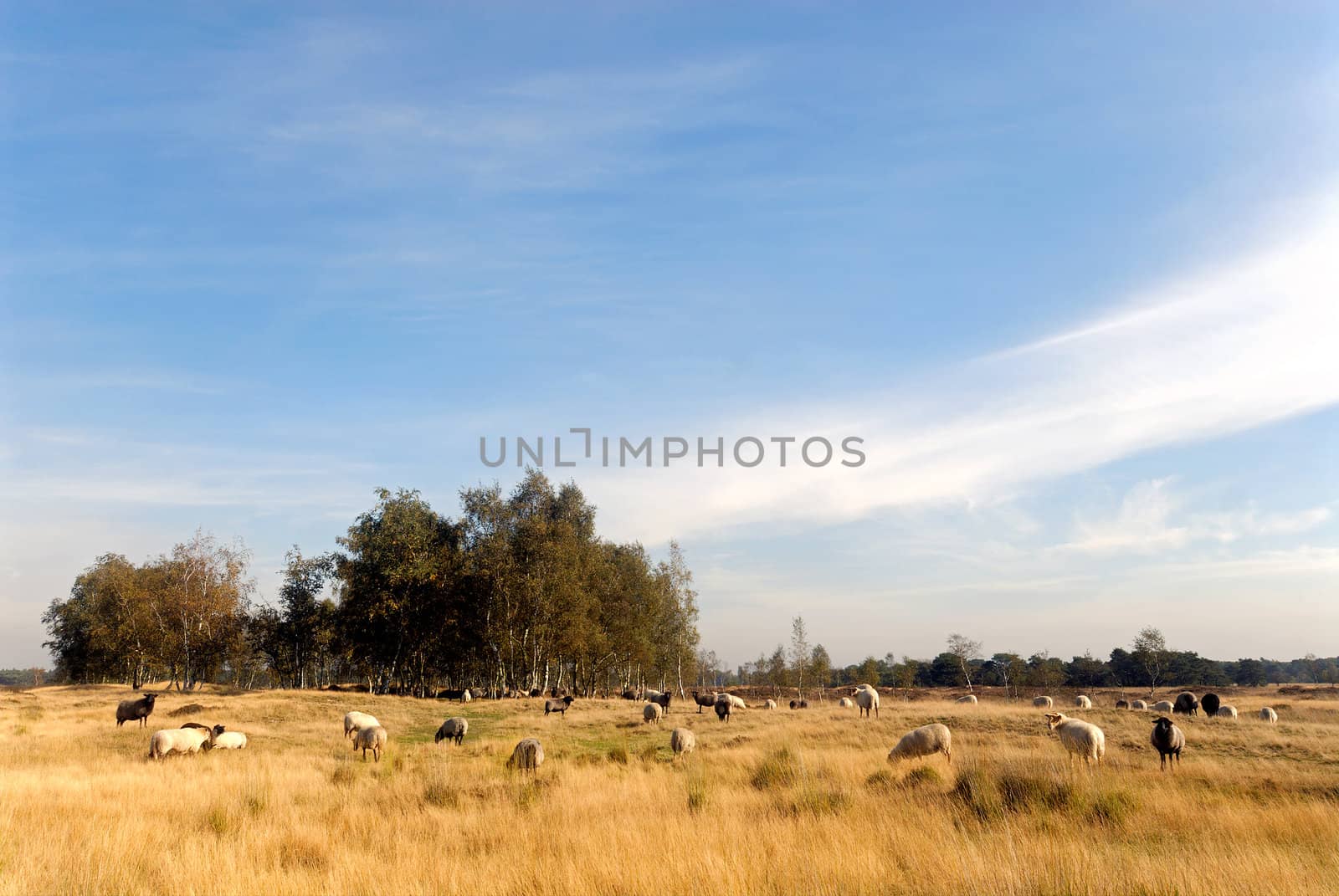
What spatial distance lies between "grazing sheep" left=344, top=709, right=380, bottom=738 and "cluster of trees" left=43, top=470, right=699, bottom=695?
24.3m

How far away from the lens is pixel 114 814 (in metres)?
11.4

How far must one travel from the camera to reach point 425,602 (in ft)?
166

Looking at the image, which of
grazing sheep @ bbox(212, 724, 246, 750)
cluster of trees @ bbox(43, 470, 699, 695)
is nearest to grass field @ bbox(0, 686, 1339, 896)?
grazing sheep @ bbox(212, 724, 246, 750)

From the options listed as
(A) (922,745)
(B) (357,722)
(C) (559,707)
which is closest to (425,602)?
(C) (559,707)

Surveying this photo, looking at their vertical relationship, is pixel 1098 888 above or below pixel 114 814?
above

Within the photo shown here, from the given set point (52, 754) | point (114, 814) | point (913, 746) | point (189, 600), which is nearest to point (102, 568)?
point (189, 600)

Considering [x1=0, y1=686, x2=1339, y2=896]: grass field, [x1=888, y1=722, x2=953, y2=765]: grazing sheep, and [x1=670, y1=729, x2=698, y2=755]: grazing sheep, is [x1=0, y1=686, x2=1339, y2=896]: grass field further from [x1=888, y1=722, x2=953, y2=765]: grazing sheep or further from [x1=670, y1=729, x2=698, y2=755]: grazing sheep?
[x1=670, y1=729, x2=698, y2=755]: grazing sheep

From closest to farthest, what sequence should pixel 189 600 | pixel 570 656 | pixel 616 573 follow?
pixel 189 600 < pixel 570 656 < pixel 616 573

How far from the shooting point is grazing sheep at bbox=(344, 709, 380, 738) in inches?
905

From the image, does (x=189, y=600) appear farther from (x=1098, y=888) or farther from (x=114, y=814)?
(x=1098, y=888)

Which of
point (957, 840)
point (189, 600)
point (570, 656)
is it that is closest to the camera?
point (957, 840)

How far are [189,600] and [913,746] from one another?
55433 mm

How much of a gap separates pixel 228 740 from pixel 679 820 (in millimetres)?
18338

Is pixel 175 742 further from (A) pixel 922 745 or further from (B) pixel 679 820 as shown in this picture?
(A) pixel 922 745
